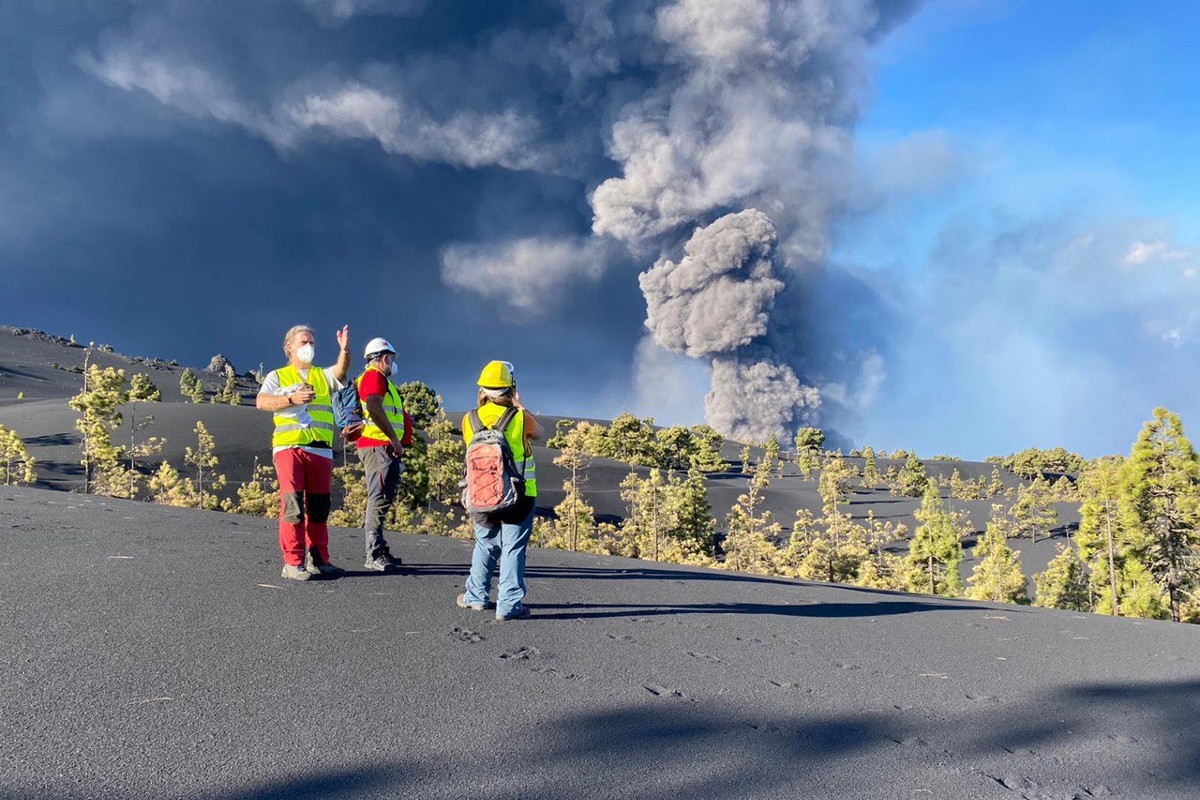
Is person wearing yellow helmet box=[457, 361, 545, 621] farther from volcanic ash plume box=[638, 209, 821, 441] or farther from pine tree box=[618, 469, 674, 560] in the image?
volcanic ash plume box=[638, 209, 821, 441]

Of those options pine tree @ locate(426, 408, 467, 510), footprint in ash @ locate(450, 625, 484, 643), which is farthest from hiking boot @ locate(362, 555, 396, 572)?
pine tree @ locate(426, 408, 467, 510)

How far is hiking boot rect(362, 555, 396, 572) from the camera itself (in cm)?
642

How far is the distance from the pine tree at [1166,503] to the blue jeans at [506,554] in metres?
24.1

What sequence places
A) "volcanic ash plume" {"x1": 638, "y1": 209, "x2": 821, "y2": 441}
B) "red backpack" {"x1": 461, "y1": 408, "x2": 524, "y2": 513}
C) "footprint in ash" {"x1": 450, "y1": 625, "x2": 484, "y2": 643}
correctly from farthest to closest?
"volcanic ash plume" {"x1": 638, "y1": 209, "x2": 821, "y2": 441} → "red backpack" {"x1": 461, "y1": 408, "x2": 524, "y2": 513} → "footprint in ash" {"x1": 450, "y1": 625, "x2": 484, "y2": 643}

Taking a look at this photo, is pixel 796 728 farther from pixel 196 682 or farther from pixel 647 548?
pixel 647 548

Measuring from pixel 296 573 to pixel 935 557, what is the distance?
34.9m

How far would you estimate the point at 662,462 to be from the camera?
7569 cm

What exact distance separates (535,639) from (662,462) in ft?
235

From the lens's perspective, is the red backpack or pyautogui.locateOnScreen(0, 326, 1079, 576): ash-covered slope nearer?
the red backpack

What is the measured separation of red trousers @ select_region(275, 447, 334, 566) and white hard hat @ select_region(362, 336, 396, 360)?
1.07m

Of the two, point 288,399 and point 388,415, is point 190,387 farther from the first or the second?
point 288,399

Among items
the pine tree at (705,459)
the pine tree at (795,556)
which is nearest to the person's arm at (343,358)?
the pine tree at (795,556)

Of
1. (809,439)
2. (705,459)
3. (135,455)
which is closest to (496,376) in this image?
A: (135,455)

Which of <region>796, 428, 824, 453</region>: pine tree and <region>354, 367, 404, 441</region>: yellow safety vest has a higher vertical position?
<region>796, 428, 824, 453</region>: pine tree
